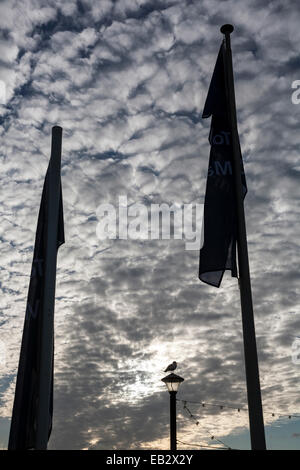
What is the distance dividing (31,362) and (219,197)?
419cm

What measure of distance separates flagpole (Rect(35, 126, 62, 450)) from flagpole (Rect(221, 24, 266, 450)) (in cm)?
301

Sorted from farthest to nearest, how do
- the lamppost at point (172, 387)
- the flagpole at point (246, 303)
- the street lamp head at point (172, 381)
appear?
the street lamp head at point (172, 381), the lamppost at point (172, 387), the flagpole at point (246, 303)

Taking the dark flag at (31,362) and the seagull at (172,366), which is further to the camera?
the seagull at (172,366)

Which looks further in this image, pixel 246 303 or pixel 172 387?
pixel 172 387

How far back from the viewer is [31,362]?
8945mm

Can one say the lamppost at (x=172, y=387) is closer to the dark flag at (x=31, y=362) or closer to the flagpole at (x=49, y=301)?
the dark flag at (x=31, y=362)

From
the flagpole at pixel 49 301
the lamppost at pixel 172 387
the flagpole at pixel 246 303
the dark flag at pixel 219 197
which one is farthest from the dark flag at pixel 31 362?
the lamppost at pixel 172 387

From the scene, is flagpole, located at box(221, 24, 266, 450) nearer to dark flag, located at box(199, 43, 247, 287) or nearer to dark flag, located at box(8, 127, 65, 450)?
dark flag, located at box(199, 43, 247, 287)

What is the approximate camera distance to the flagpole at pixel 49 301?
8044 mm

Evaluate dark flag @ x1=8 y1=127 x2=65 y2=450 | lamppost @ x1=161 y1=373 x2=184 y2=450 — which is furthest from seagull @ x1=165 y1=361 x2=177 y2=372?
dark flag @ x1=8 y1=127 x2=65 y2=450

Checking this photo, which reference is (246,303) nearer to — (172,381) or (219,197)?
(219,197)

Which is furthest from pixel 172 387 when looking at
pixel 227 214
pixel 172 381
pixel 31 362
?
pixel 227 214

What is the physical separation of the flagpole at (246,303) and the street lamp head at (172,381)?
19.9 ft
